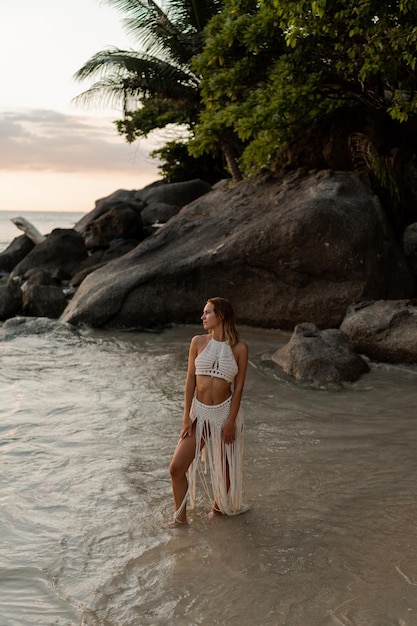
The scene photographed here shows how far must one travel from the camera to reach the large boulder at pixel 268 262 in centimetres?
1319

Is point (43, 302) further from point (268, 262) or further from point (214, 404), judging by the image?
point (214, 404)

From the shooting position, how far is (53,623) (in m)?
4.52

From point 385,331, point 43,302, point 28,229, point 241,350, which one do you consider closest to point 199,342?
point 241,350

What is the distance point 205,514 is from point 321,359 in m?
4.77

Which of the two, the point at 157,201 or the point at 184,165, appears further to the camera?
the point at 184,165

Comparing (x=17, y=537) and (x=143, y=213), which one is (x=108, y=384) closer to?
(x=17, y=537)

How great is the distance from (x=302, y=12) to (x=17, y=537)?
9.35 meters

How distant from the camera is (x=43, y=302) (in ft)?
54.7

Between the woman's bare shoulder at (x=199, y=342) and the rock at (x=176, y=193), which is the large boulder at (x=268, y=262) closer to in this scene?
the woman's bare shoulder at (x=199, y=342)

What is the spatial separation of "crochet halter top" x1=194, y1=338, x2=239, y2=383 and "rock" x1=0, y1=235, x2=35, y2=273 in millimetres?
20614

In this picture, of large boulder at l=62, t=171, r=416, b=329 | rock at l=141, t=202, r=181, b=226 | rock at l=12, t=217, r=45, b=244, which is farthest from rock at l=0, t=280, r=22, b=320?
rock at l=141, t=202, r=181, b=226

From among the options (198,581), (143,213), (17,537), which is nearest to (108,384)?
(17,537)

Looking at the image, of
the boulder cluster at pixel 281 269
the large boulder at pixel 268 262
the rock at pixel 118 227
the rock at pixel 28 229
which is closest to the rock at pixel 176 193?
the rock at pixel 28 229

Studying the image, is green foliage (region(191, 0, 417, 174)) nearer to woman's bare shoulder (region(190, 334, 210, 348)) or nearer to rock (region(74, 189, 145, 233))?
woman's bare shoulder (region(190, 334, 210, 348))
